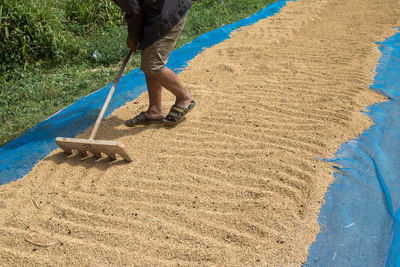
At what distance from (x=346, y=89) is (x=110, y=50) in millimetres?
3730

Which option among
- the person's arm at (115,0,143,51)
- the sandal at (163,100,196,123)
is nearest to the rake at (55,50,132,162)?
the sandal at (163,100,196,123)

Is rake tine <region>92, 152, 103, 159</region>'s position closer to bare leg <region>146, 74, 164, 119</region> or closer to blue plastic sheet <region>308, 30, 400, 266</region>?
bare leg <region>146, 74, 164, 119</region>

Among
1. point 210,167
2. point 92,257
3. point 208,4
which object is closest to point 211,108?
point 210,167

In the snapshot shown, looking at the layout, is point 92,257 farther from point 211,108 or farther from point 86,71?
point 86,71

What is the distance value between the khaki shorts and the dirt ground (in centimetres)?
66

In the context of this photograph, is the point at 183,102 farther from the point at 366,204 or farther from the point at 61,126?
the point at 366,204

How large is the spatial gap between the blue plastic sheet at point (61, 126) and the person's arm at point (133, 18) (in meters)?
1.03

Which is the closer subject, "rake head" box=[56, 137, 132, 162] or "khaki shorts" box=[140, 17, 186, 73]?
"rake head" box=[56, 137, 132, 162]

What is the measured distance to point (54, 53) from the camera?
17.0ft

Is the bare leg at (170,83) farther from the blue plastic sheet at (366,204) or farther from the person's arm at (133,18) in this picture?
the blue plastic sheet at (366,204)

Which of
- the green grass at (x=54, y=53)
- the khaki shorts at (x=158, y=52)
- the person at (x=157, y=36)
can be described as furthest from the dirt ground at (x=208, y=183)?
the green grass at (x=54, y=53)

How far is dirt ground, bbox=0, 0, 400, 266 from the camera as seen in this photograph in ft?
6.67

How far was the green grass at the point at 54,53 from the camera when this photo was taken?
4.07m

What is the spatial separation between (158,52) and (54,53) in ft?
10.1
